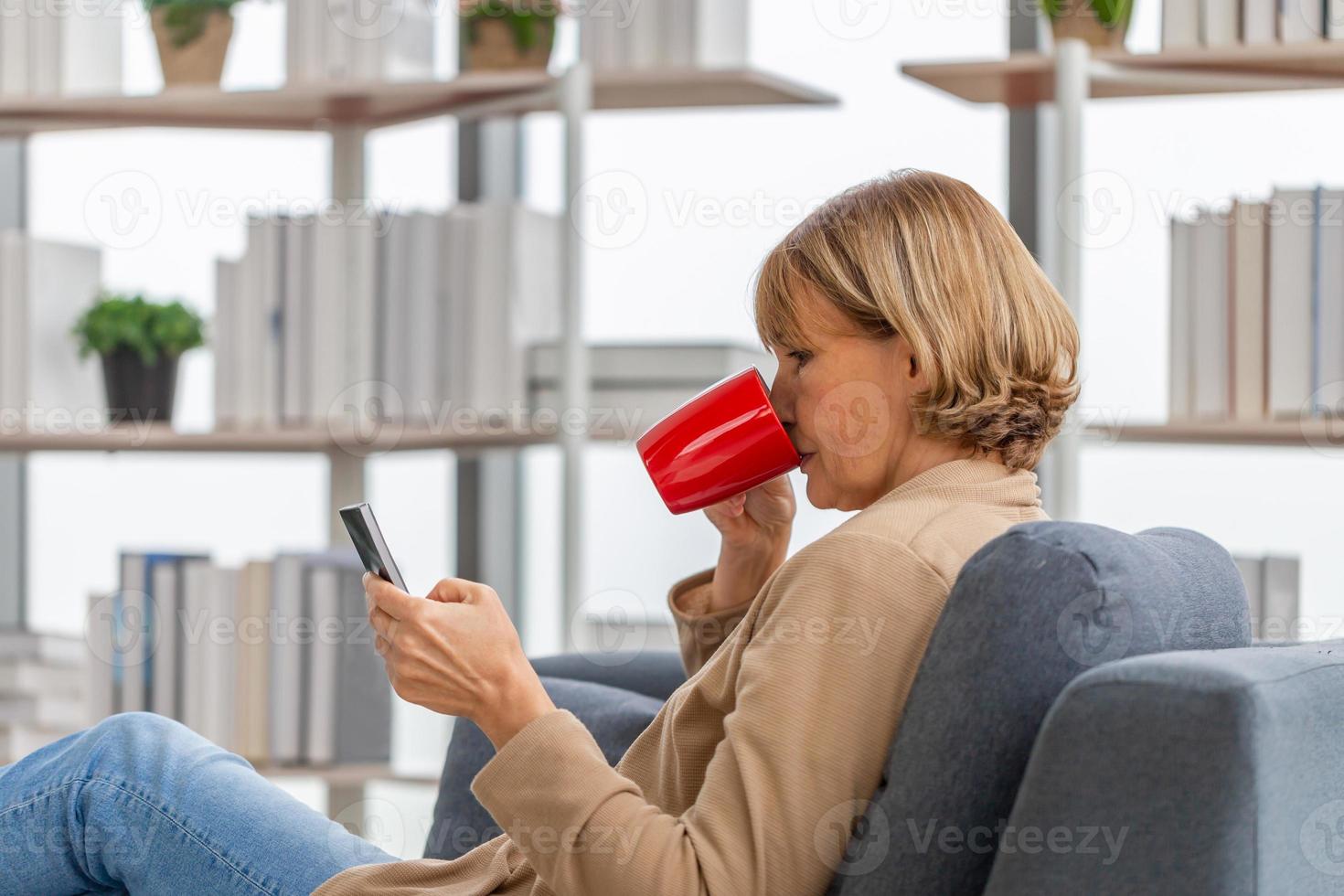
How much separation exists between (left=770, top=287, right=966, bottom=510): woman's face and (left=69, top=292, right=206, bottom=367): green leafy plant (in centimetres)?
152

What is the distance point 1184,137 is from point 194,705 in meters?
1.83

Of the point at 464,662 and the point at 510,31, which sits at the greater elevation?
the point at 510,31

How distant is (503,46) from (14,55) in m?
0.83

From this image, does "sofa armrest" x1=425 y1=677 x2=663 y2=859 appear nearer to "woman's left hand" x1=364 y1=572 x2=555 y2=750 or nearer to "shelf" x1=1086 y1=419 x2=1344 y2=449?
"woman's left hand" x1=364 y1=572 x2=555 y2=750

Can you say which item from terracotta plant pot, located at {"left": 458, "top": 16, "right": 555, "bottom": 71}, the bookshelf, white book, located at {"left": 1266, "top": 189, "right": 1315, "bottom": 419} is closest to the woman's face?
the bookshelf

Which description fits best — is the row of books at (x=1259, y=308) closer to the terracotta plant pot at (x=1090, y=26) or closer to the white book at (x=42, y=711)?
the terracotta plant pot at (x=1090, y=26)

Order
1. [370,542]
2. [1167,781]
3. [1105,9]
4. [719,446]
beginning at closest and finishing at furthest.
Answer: [1167,781] < [370,542] < [719,446] < [1105,9]

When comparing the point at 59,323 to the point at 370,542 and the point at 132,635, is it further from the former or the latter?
the point at 370,542

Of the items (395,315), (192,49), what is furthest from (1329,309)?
(192,49)

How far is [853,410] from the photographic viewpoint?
1.08 metres

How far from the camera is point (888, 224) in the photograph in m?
1.05

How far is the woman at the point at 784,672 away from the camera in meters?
0.90

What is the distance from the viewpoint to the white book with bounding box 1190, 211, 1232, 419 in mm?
2016

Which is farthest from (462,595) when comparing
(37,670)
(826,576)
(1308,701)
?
(37,670)
